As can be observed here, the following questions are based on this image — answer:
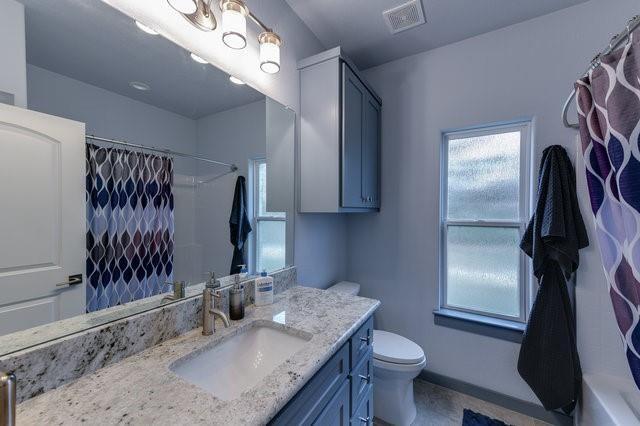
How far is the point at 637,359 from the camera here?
0.84 meters

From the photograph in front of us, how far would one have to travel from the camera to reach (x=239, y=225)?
1304mm

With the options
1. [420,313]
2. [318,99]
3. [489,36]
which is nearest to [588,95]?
[489,36]

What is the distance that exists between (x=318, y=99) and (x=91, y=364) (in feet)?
5.31

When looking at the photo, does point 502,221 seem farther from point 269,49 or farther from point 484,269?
point 269,49

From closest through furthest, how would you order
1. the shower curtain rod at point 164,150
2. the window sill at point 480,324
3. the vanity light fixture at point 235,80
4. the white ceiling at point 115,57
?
the white ceiling at point 115,57
the shower curtain rod at point 164,150
the vanity light fixture at point 235,80
the window sill at point 480,324

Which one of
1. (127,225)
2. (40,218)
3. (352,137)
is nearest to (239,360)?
(127,225)

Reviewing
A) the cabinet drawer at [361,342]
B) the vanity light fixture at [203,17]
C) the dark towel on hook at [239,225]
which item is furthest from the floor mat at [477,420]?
the vanity light fixture at [203,17]

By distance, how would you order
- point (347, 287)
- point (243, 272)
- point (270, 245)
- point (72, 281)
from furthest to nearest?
point (347, 287) < point (270, 245) < point (243, 272) < point (72, 281)

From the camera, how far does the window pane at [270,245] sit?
Result: 146cm

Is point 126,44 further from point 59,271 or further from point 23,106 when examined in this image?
point 59,271

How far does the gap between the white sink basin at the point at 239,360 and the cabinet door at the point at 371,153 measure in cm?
115

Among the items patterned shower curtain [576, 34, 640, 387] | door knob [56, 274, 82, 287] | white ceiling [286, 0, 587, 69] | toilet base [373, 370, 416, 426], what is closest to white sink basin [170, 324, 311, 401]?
door knob [56, 274, 82, 287]

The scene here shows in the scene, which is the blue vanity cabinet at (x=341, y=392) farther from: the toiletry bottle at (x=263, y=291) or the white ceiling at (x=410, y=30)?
the white ceiling at (x=410, y=30)

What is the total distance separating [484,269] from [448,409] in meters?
1.01
